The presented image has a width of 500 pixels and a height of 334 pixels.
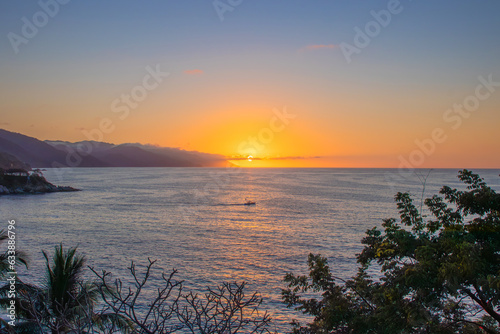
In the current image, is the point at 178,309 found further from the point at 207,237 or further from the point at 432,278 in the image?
the point at 207,237

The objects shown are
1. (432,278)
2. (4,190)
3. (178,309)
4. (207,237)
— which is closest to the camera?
(432,278)

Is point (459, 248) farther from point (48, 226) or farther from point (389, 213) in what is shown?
point (389, 213)

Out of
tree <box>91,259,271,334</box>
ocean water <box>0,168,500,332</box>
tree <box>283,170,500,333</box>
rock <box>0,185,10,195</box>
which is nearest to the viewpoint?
tree <box>91,259,271,334</box>

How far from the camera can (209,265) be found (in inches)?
1336

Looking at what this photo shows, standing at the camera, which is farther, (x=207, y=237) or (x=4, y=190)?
(x=4, y=190)

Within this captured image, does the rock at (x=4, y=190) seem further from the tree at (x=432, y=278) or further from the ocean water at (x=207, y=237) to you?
the tree at (x=432, y=278)

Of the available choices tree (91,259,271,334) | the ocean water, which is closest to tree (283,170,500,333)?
tree (91,259,271,334)

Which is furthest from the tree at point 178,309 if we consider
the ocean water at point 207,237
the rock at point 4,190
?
the rock at point 4,190

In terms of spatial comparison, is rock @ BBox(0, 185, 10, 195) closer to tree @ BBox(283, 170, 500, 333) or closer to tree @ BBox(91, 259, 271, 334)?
tree @ BBox(91, 259, 271, 334)

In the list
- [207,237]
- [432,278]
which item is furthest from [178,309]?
[207,237]

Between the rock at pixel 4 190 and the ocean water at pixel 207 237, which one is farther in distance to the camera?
the rock at pixel 4 190

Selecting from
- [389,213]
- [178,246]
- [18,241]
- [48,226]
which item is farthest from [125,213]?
[389,213]

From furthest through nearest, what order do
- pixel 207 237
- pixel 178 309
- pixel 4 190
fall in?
pixel 4 190 → pixel 207 237 → pixel 178 309

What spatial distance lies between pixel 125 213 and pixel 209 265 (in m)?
41.3
